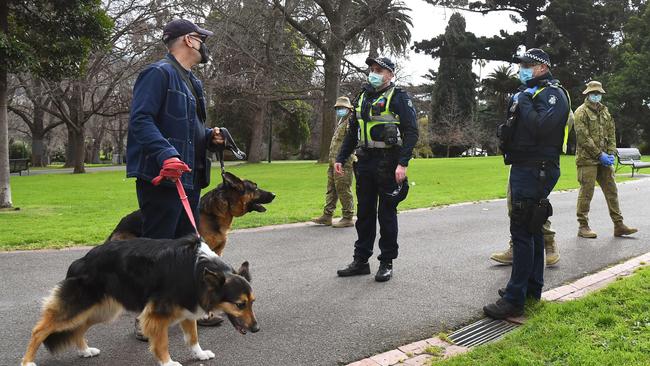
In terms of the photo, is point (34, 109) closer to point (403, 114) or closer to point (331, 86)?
point (331, 86)

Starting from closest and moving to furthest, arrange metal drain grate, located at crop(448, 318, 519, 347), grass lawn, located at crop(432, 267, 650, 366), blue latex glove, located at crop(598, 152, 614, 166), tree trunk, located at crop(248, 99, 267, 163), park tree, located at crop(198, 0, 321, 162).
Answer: grass lawn, located at crop(432, 267, 650, 366), metal drain grate, located at crop(448, 318, 519, 347), blue latex glove, located at crop(598, 152, 614, 166), park tree, located at crop(198, 0, 321, 162), tree trunk, located at crop(248, 99, 267, 163)

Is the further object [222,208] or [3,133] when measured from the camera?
[3,133]

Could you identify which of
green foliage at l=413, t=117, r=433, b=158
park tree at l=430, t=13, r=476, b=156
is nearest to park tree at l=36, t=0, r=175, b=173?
green foliage at l=413, t=117, r=433, b=158

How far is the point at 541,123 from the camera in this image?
4.42 m

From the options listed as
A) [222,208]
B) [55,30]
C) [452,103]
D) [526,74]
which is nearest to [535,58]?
[526,74]

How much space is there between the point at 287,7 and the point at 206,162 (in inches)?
866

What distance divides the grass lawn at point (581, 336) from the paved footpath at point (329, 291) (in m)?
0.61

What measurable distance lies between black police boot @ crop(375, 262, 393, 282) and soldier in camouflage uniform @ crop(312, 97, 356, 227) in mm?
3516

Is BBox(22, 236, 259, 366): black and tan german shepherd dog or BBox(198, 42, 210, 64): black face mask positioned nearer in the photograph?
BBox(22, 236, 259, 366): black and tan german shepherd dog

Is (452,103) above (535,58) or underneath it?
above

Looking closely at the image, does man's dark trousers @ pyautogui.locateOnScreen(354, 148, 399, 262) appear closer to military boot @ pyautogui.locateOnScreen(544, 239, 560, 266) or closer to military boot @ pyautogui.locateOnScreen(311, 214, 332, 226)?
military boot @ pyautogui.locateOnScreen(544, 239, 560, 266)

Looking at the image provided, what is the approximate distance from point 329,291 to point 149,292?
8.18 ft

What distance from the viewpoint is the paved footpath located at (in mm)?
3967

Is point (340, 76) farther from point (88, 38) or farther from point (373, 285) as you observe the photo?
point (373, 285)
